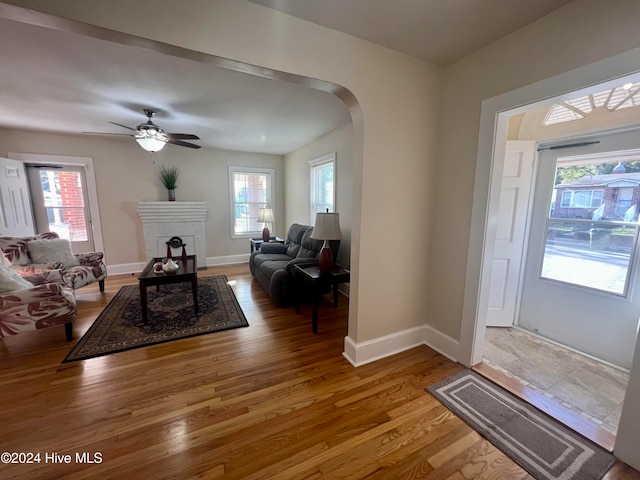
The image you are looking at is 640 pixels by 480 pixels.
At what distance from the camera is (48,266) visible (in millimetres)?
3168

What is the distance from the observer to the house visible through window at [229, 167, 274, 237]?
18.0 ft

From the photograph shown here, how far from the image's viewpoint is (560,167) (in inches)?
102

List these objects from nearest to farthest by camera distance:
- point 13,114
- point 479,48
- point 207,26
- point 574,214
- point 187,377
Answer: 1. point 207,26
2. point 479,48
3. point 187,377
4. point 574,214
5. point 13,114

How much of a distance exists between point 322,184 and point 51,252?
398 cm

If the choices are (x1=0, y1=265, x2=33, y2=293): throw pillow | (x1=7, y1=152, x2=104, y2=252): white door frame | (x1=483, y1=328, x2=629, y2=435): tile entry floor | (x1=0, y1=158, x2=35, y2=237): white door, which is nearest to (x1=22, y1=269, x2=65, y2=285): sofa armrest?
(x1=0, y1=265, x2=33, y2=293): throw pillow

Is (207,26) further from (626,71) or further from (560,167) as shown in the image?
(560,167)

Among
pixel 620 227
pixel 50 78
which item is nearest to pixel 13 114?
pixel 50 78

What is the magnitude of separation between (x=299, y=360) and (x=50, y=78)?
3.40 metres

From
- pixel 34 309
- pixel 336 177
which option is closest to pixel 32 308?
pixel 34 309

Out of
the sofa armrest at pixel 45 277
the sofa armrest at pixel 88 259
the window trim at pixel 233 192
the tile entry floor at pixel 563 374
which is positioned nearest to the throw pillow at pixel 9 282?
the sofa armrest at pixel 45 277

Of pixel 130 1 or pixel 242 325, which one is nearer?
pixel 130 1

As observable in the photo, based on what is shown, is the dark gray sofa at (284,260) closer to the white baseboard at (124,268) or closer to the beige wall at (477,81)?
the beige wall at (477,81)

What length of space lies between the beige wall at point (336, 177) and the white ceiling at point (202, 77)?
26 cm

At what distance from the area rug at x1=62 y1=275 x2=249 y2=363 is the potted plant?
192 centimetres
